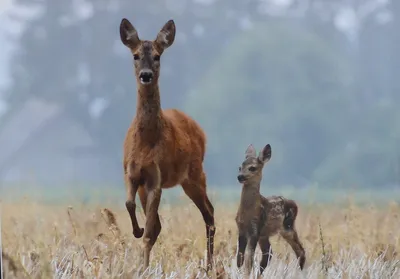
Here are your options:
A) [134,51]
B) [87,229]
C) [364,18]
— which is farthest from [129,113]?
[364,18]

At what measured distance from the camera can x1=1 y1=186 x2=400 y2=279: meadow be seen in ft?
5.74

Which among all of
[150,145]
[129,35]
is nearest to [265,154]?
[150,145]

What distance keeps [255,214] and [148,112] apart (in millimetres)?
332

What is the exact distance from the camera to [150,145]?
1.76m

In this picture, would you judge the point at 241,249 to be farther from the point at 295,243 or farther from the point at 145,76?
the point at 145,76

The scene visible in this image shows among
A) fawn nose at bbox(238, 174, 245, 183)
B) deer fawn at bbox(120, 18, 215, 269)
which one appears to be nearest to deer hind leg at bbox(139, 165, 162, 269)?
deer fawn at bbox(120, 18, 215, 269)

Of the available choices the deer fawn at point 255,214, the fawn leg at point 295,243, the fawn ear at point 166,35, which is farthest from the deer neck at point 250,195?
the fawn ear at point 166,35

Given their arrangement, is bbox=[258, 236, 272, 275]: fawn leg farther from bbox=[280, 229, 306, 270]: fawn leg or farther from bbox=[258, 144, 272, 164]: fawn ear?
bbox=[258, 144, 272, 164]: fawn ear

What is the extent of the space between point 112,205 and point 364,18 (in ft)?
2.37

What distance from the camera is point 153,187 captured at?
176cm

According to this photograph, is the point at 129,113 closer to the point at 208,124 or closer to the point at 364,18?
the point at 208,124

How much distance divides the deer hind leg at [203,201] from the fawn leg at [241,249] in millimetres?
93

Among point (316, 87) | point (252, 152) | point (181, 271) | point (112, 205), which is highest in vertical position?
point (316, 87)

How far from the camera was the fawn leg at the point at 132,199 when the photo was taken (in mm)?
1753
